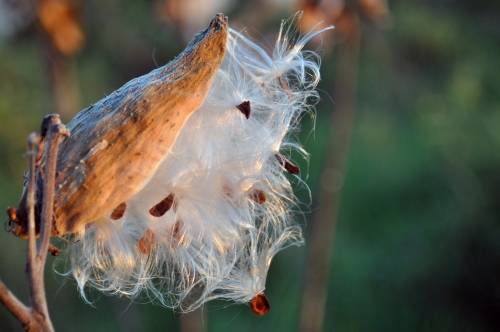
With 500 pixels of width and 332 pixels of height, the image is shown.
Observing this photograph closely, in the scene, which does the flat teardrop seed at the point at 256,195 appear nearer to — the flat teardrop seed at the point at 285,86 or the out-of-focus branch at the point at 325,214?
the flat teardrop seed at the point at 285,86

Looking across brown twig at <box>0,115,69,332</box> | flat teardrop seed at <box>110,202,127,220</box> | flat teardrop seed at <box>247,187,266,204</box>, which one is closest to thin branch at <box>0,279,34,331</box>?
brown twig at <box>0,115,69,332</box>

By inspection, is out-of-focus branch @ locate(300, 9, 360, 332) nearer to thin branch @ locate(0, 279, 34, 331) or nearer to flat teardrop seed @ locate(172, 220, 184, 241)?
flat teardrop seed @ locate(172, 220, 184, 241)

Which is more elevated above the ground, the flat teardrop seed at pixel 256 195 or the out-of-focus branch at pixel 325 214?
the out-of-focus branch at pixel 325 214

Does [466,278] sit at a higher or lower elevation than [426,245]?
lower

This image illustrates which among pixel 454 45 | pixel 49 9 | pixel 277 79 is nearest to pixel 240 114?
pixel 277 79

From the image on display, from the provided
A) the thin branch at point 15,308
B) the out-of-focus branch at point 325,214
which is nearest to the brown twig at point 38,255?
the thin branch at point 15,308

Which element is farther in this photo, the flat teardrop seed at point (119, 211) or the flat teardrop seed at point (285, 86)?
the flat teardrop seed at point (285, 86)

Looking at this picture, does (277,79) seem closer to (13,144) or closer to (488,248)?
(488,248)
